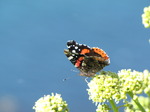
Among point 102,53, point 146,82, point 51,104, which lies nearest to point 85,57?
point 102,53

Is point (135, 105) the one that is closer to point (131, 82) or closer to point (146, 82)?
point (131, 82)

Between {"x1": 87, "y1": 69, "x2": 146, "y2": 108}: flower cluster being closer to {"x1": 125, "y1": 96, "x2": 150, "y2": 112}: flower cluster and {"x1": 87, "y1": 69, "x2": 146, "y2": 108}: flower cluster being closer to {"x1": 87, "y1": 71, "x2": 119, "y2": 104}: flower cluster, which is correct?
{"x1": 87, "y1": 71, "x2": 119, "y2": 104}: flower cluster

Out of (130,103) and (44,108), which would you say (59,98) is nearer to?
(44,108)

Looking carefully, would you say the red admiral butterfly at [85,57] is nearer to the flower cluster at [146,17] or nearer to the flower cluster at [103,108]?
the flower cluster at [103,108]

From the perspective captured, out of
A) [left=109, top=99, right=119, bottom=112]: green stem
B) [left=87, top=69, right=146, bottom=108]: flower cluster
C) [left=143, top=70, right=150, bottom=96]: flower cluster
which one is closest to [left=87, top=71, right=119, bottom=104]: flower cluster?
[left=87, top=69, right=146, bottom=108]: flower cluster

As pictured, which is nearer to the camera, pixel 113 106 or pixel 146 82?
pixel 146 82

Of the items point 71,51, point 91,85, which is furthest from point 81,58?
point 91,85
